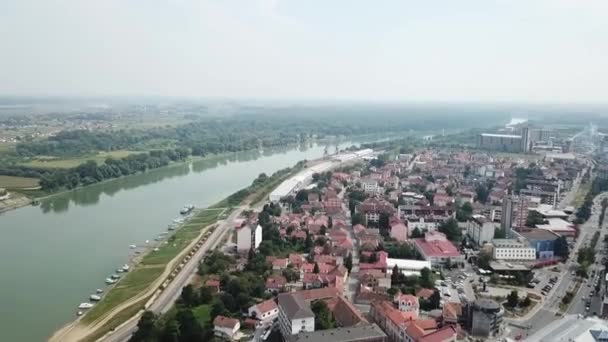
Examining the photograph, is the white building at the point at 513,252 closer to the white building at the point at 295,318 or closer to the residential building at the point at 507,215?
the residential building at the point at 507,215

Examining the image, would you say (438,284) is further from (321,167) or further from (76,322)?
→ (321,167)

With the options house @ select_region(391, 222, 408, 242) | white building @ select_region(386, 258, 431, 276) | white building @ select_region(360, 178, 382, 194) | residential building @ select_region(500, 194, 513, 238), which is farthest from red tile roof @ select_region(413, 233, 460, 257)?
white building @ select_region(360, 178, 382, 194)

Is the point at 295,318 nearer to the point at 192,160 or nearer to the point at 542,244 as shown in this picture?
the point at 542,244

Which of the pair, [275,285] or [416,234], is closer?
[275,285]

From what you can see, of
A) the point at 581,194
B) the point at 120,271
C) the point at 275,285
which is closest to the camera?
the point at 275,285

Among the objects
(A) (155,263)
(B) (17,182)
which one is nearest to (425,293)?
(A) (155,263)

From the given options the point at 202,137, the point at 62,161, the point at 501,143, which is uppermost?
the point at 501,143

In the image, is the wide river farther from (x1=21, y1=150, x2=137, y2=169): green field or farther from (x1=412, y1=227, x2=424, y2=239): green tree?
(x1=412, y1=227, x2=424, y2=239): green tree
